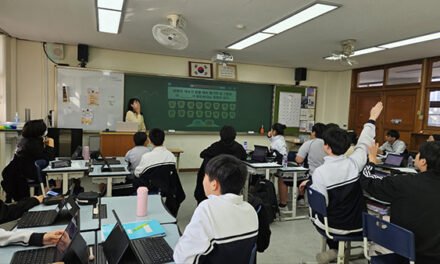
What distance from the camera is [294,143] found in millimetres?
7395

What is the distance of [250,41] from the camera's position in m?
4.81

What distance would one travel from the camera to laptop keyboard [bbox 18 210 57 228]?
5.47 ft

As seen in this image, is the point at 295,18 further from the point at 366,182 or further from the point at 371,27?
the point at 366,182

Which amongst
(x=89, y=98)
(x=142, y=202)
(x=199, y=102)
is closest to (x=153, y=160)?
(x=142, y=202)

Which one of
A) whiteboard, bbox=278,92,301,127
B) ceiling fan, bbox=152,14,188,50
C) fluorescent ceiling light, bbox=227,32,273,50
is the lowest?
whiteboard, bbox=278,92,301,127

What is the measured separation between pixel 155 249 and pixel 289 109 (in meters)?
6.48

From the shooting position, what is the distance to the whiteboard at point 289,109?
289 inches

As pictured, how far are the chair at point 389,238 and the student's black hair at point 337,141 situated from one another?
1.81 feet

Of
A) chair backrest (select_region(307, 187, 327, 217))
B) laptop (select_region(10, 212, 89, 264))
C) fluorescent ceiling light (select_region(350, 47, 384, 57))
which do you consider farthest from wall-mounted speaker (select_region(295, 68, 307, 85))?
laptop (select_region(10, 212, 89, 264))

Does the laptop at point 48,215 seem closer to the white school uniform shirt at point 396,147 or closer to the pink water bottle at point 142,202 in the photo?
the pink water bottle at point 142,202

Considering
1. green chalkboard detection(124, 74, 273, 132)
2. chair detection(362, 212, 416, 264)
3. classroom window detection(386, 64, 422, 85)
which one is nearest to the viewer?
chair detection(362, 212, 416, 264)

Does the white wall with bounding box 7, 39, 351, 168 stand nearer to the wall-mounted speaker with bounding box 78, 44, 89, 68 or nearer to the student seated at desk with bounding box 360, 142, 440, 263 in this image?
the wall-mounted speaker with bounding box 78, 44, 89, 68

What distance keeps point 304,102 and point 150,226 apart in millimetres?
6594

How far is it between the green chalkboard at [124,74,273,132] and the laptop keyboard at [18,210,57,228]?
4.48m
